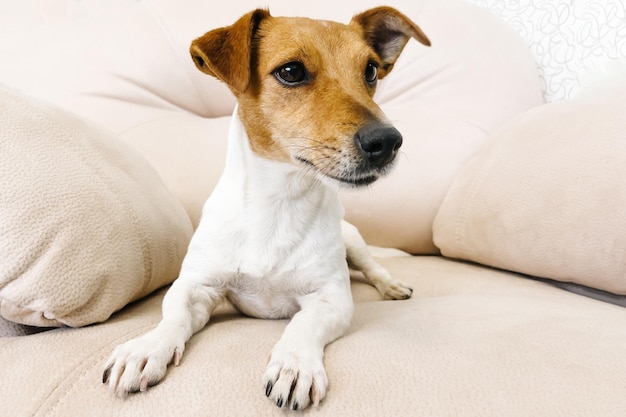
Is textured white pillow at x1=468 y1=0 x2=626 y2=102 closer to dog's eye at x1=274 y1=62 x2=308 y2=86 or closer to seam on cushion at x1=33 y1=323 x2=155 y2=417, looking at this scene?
dog's eye at x1=274 y1=62 x2=308 y2=86

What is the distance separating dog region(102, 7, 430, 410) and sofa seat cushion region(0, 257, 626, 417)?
0.09m

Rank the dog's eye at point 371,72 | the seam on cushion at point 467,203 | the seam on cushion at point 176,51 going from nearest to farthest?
the dog's eye at point 371,72, the seam on cushion at point 467,203, the seam on cushion at point 176,51

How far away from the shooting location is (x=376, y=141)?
2.88 ft

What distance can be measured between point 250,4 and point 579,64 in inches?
53.5

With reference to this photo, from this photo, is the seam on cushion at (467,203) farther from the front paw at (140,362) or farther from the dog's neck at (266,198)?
the front paw at (140,362)

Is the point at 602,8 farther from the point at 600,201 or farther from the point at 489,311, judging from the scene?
the point at 489,311

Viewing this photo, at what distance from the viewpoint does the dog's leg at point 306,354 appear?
65 cm

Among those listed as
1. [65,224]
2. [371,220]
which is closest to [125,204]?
[65,224]

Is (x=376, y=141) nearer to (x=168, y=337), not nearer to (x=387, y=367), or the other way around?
(x=387, y=367)

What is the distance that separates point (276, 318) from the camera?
112 cm

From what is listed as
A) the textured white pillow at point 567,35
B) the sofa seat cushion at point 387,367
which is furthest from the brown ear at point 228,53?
the textured white pillow at point 567,35

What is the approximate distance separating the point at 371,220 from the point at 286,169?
77cm

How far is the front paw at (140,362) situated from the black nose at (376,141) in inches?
19.5

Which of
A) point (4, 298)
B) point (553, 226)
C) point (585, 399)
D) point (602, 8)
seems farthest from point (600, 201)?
point (4, 298)
